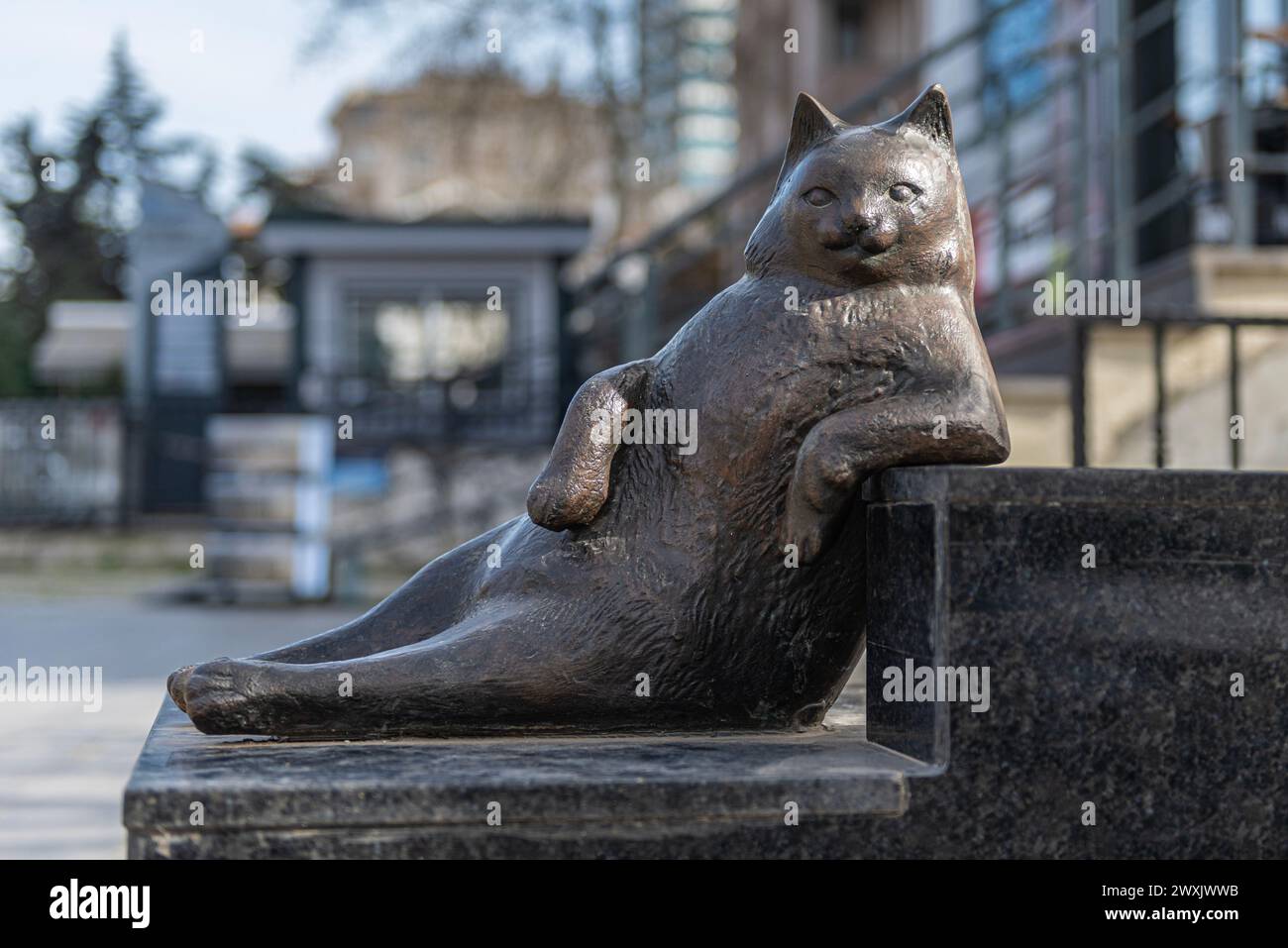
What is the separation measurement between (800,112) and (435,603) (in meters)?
1.14

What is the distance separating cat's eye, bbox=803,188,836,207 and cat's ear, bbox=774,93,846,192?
0.13 m

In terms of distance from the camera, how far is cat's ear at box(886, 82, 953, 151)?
2535mm

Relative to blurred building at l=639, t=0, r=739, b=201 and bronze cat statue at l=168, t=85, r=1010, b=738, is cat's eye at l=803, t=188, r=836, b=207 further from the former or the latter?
blurred building at l=639, t=0, r=739, b=201

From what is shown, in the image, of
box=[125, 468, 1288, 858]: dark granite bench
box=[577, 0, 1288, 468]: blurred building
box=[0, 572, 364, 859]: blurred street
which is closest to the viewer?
box=[125, 468, 1288, 858]: dark granite bench

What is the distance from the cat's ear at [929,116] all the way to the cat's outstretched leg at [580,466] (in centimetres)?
73

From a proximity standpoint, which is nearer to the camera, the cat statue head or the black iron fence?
the cat statue head

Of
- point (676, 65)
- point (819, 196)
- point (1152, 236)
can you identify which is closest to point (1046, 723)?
point (819, 196)

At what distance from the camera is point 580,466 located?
240cm

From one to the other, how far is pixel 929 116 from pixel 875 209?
265 millimetres

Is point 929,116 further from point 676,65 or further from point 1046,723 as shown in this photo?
point 676,65

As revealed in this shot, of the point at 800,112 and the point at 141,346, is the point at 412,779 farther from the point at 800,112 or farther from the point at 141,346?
the point at 141,346

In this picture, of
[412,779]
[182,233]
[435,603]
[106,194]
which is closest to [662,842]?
[412,779]

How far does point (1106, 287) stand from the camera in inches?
264

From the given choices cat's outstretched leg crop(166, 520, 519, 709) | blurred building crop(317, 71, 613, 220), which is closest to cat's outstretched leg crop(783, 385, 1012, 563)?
cat's outstretched leg crop(166, 520, 519, 709)
